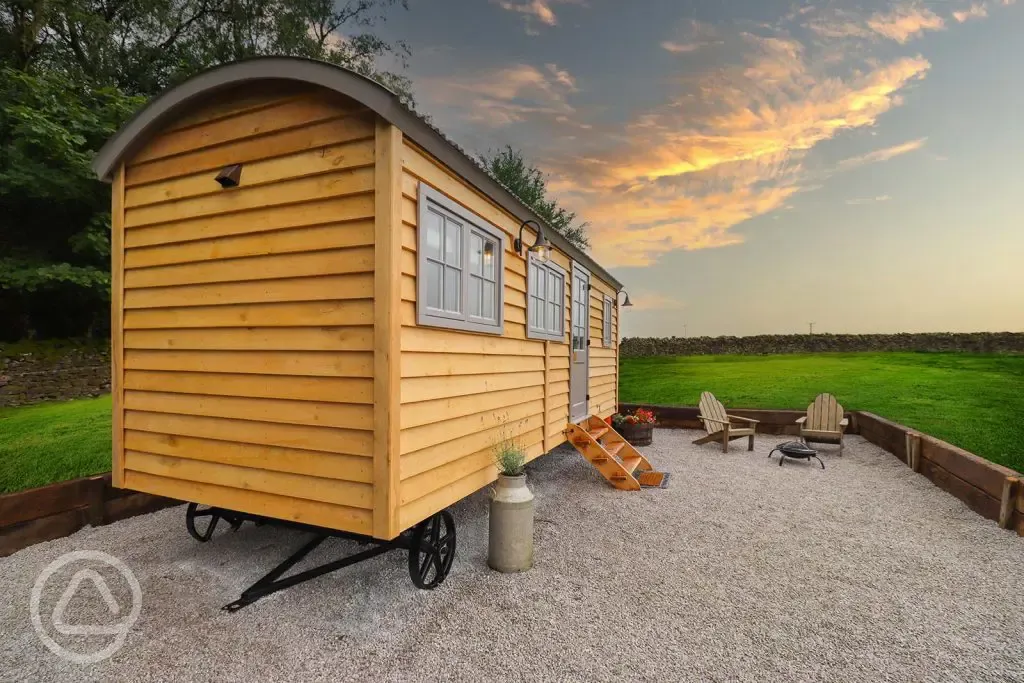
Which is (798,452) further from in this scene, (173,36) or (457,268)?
(173,36)

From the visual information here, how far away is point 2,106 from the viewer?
11016 millimetres

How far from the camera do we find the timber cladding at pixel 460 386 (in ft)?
10.1

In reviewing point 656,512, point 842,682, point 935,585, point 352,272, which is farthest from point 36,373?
point 935,585

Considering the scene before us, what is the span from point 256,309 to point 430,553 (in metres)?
2.23

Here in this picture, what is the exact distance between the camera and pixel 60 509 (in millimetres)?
4195

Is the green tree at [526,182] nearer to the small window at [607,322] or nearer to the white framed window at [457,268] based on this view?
the small window at [607,322]

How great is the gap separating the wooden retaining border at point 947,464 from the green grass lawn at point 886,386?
35.6 inches

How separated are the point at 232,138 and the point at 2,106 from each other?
43.6 ft

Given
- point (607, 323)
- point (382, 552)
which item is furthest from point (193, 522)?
point (607, 323)

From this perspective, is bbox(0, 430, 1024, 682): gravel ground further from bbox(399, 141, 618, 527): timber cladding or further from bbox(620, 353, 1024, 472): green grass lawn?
bbox(620, 353, 1024, 472): green grass lawn

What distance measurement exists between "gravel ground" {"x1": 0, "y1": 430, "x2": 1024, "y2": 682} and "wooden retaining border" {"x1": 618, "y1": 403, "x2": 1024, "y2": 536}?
22 cm

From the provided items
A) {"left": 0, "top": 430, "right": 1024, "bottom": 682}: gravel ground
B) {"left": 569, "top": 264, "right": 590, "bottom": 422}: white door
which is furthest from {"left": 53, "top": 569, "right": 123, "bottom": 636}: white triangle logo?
{"left": 569, "top": 264, "right": 590, "bottom": 422}: white door

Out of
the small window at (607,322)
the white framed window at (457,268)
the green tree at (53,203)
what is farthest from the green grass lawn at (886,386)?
the green tree at (53,203)

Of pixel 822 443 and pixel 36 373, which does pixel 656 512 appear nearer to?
pixel 822 443
